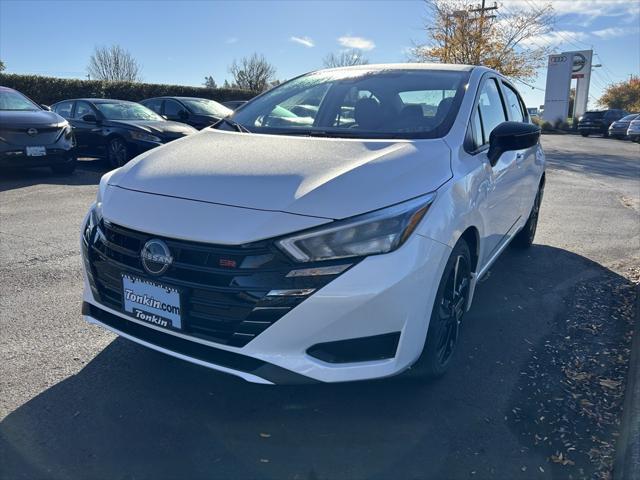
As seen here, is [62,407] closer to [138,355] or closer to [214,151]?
[138,355]

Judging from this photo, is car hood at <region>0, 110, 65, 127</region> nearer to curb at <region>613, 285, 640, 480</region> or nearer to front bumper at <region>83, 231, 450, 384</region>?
front bumper at <region>83, 231, 450, 384</region>

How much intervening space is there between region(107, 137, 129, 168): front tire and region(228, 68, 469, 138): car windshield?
653cm

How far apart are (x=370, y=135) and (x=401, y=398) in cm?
143

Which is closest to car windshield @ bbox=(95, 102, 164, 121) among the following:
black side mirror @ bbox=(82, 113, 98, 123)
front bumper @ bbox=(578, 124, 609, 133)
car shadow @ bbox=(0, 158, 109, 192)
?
black side mirror @ bbox=(82, 113, 98, 123)

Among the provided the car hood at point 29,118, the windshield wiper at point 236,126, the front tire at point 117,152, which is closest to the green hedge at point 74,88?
the front tire at point 117,152

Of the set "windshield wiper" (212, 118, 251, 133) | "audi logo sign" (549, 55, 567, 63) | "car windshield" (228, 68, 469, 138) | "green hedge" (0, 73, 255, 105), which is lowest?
"windshield wiper" (212, 118, 251, 133)

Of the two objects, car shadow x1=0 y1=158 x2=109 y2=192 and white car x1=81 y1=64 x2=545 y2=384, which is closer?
white car x1=81 y1=64 x2=545 y2=384

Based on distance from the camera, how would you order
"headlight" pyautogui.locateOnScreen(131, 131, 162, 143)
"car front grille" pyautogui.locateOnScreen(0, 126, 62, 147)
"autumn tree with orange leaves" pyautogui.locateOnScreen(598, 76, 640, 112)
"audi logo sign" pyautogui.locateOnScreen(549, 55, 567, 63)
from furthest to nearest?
"autumn tree with orange leaves" pyautogui.locateOnScreen(598, 76, 640, 112)
"audi logo sign" pyautogui.locateOnScreen(549, 55, 567, 63)
"headlight" pyautogui.locateOnScreen(131, 131, 162, 143)
"car front grille" pyautogui.locateOnScreen(0, 126, 62, 147)

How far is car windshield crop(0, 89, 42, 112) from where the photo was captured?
8.59 metres

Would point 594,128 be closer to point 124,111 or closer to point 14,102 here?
point 124,111

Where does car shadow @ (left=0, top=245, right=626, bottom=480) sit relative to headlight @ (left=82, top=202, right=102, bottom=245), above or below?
below

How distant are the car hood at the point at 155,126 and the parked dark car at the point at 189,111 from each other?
1.45 m

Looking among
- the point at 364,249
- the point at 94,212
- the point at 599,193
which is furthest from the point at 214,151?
the point at 599,193

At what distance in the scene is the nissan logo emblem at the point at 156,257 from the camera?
219 cm
